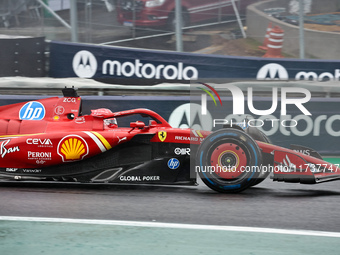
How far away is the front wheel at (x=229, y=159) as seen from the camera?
6121 mm

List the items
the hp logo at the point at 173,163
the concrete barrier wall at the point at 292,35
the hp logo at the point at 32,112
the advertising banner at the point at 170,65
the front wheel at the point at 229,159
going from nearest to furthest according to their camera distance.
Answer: the front wheel at the point at 229,159, the hp logo at the point at 173,163, the hp logo at the point at 32,112, the advertising banner at the point at 170,65, the concrete barrier wall at the point at 292,35

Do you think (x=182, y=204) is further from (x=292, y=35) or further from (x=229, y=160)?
(x=292, y=35)

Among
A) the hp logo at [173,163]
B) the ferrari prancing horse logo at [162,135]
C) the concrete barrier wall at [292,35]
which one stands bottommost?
the hp logo at [173,163]

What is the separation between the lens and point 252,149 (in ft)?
20.1

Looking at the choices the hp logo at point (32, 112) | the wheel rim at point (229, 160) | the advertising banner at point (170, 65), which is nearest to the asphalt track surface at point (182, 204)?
the wheel rim at point (229, 160)

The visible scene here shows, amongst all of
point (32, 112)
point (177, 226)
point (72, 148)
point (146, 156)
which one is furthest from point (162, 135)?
point (32, 112)

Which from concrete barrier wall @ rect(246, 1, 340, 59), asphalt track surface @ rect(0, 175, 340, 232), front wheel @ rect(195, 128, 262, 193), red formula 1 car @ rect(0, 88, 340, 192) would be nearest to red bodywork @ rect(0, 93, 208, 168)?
red formula 1 car @ rect(0, 88, 340, 192)

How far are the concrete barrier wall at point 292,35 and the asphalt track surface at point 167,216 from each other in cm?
910

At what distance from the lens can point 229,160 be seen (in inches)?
244

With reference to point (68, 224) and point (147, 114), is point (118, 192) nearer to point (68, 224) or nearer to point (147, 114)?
point (147, 114)

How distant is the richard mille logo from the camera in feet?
46.7

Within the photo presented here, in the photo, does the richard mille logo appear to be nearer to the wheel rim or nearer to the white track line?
the wheel rim

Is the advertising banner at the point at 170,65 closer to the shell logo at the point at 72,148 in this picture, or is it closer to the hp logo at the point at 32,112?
the hp logo at the point at 32,112

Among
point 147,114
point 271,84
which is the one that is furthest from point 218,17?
point 147,114
